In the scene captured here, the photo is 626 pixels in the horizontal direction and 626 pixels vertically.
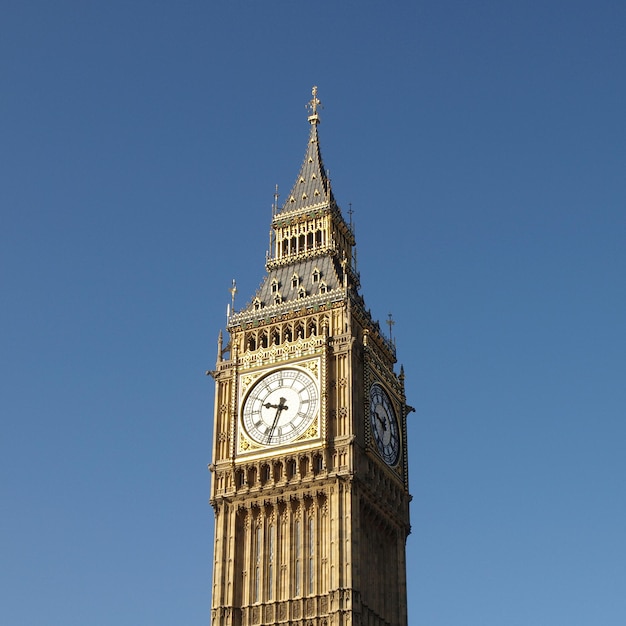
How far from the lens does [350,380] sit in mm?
78625

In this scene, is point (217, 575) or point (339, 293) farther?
point (339, 293)

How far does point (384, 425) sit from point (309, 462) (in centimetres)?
698

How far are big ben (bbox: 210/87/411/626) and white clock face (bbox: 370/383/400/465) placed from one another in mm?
111

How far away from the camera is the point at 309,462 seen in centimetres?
7675

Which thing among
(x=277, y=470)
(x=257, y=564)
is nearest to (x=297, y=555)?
(x=257, y=564)

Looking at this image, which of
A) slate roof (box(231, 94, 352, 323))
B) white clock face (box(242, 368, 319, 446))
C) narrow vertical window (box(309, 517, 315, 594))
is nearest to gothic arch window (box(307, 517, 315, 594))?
narrow vertical window (box(309, 517, 315, 594))

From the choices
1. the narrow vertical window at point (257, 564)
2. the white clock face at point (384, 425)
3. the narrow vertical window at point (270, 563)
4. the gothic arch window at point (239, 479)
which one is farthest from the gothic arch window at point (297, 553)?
the white clock face at point (384, 425)

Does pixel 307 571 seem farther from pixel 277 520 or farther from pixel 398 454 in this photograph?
pixel 398 454

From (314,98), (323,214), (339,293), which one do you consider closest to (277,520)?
(339,293)

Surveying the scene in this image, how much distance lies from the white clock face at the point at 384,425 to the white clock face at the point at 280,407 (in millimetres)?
4015

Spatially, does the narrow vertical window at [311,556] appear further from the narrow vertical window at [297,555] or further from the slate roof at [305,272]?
the slate roof at [305,272]

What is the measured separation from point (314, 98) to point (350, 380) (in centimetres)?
2651

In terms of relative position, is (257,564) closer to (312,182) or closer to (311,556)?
(311,556)

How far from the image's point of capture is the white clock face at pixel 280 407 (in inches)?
3088
